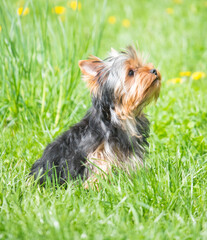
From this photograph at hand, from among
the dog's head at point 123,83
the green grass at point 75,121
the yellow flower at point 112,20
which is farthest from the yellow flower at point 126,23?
the dog's head at point 123,83

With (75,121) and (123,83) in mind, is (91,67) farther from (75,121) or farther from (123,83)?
(75,121)

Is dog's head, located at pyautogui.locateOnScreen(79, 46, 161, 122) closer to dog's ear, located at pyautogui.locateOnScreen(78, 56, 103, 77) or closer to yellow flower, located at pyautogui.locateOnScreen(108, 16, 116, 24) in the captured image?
dog's ear, located at pyautogui.locateOnScreen(78, 56, 103, 77)

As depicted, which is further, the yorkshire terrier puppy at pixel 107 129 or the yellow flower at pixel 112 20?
the yellow flower at pixel 112 20

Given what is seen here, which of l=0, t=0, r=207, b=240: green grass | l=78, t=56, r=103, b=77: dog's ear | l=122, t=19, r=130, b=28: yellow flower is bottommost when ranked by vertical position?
l=0, t=0, r=207, b=240: green grass

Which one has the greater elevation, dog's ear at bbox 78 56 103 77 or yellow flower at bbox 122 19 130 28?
yellow flower at bbox 122 19 130 28

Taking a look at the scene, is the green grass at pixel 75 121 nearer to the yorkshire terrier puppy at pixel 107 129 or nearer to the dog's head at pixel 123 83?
the yorkshire terrier puppy at pixel 107 129

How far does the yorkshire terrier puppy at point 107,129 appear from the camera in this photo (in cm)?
302

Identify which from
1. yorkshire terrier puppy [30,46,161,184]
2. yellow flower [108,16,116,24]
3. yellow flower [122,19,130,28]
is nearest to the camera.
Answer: yorkshire terrier puppy [30,46,161,184]

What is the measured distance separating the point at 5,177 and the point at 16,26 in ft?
6.69

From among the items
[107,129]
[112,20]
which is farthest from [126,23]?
[107,129]

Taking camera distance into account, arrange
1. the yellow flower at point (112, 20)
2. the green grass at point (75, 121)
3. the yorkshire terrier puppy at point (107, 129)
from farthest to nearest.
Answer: the yellow flower at point (112, 20) → the yorkshire terrier puppy at point (107, 129) → the green grass at point (75, 121)

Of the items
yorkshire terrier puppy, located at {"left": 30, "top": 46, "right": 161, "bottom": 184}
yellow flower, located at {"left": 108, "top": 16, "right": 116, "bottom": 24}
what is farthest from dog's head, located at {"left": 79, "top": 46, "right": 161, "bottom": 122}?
yellow flower, located at {"left": 108, "top": 16, "right": 116, "bottom": 24}

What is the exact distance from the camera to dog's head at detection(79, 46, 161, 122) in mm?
3043

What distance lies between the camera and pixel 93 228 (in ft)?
7.18
